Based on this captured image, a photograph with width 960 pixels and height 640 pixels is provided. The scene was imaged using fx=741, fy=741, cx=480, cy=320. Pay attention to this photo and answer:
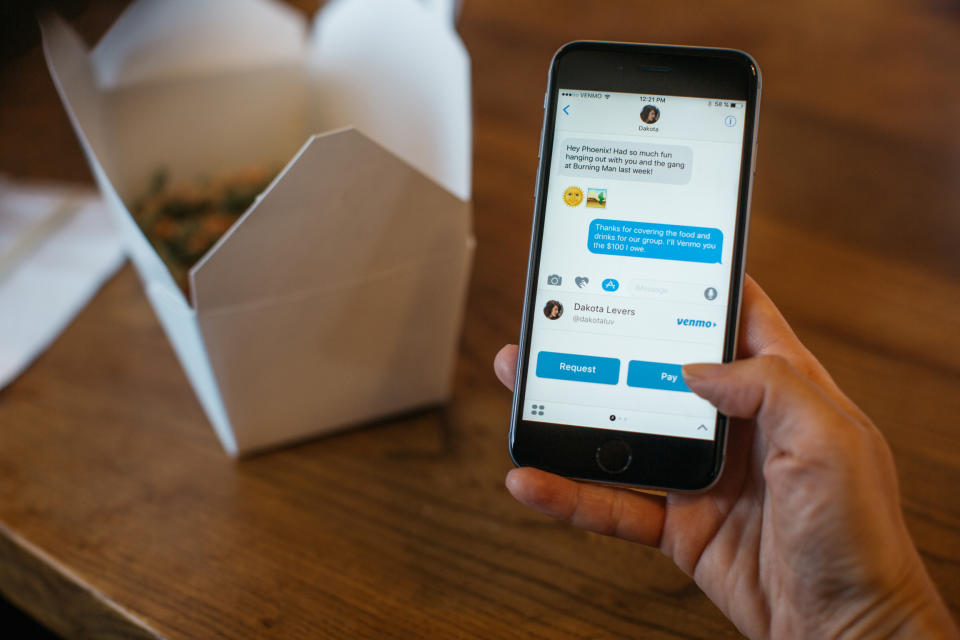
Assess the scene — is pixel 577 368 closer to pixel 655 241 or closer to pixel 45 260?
pixel 655 241

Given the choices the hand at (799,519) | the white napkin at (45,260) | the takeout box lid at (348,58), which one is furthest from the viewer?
the white napkin at (45,260)

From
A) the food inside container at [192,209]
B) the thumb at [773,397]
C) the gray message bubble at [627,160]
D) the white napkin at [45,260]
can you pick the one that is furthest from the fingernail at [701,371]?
the white napkin at [45,260]

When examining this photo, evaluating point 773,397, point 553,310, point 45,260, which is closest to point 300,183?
point 553,310

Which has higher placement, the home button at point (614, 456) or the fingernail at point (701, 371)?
the fingernail at point (701, 371)

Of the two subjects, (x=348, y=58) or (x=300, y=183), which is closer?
(x=300, y=183)

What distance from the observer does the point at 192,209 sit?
23.9 inches

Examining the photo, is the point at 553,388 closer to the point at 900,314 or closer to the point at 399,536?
the point at 399,536

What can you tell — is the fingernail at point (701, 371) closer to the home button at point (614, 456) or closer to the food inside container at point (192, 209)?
the home button at point (614, 456)

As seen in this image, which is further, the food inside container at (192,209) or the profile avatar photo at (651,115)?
the food inside container at (192,209)

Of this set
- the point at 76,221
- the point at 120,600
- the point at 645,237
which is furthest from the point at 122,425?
the point at 645,237

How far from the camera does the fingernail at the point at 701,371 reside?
1.24ft

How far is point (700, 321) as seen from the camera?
44 cm

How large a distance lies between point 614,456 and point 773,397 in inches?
4.1

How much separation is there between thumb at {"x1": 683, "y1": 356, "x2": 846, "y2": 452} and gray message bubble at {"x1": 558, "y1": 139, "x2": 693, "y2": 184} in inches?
5.1
